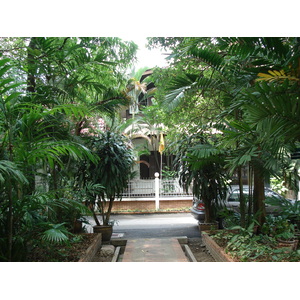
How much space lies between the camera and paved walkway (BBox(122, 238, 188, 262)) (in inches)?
155

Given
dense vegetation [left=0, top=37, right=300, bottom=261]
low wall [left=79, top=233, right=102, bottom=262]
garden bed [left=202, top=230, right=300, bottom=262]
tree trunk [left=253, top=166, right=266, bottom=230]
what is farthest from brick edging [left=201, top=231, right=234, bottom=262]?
low wall [left=79, top=233, right=102, bottom=262]

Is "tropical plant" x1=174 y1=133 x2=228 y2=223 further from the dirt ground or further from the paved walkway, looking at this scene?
the paved walkway

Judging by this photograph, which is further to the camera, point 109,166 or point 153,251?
point 109,166

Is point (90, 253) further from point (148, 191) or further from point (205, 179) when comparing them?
point (148, 191)

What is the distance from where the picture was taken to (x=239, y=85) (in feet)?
12.7

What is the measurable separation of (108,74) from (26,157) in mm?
3385

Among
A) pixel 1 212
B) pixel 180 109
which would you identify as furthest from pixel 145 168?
pixel 1 212

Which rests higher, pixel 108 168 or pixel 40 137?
pixel 40 137

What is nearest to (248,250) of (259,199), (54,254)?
(259,199)

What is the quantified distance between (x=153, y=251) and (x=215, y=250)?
96 centimetres

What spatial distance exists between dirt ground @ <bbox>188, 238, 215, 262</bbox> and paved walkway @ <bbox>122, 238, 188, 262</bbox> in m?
0.38

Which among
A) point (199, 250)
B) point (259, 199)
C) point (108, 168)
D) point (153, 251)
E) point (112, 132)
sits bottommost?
point (199, 250)

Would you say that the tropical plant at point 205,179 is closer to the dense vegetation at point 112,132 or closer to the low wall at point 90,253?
the dense vegetation at point 112,132

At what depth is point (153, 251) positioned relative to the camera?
14.3 feet
